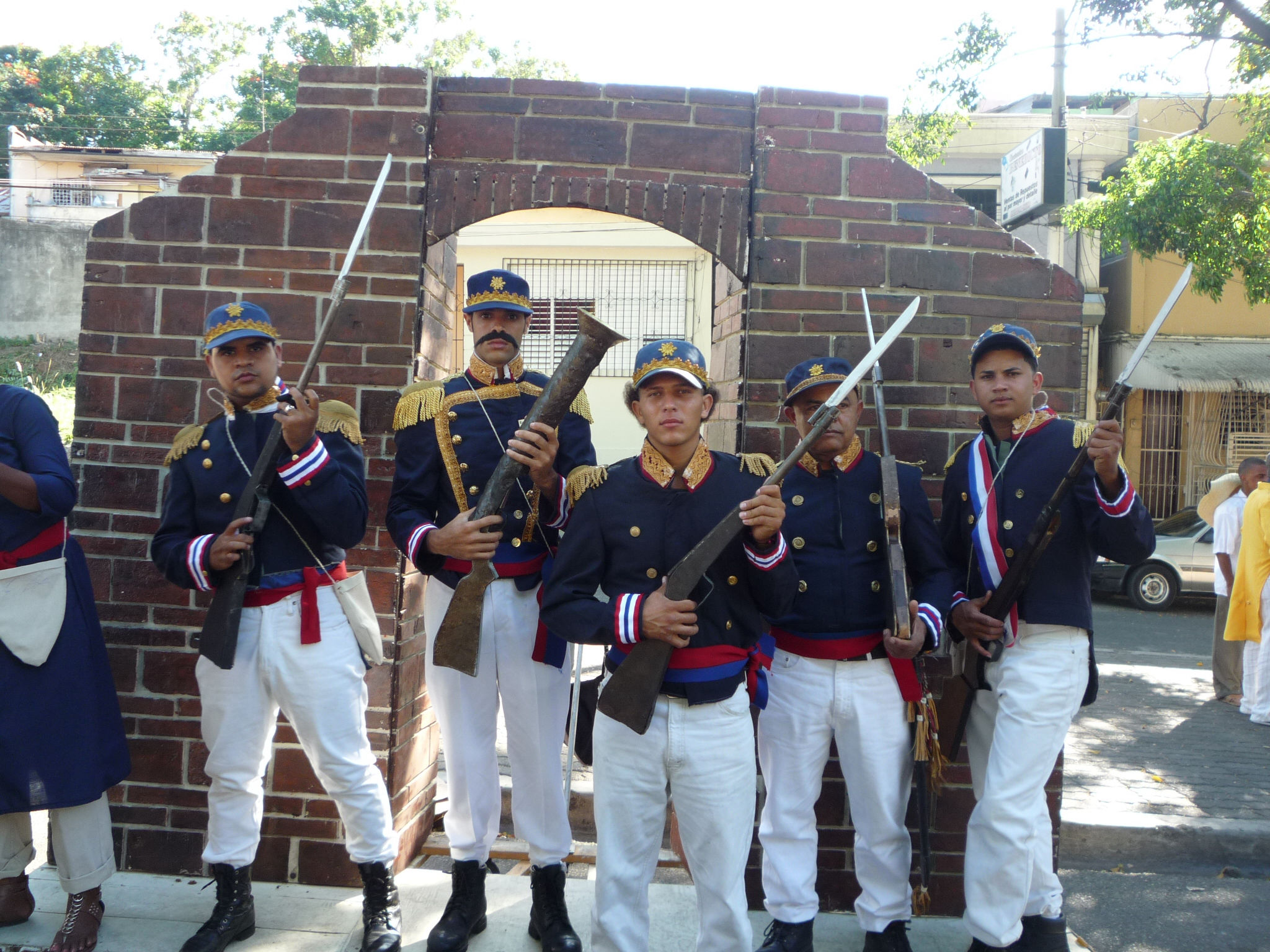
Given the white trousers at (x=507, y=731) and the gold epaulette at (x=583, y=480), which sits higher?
the gold epaulette at (x=583, y=480)

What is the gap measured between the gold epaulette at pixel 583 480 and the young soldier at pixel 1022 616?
134cm

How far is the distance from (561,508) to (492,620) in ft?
1.50

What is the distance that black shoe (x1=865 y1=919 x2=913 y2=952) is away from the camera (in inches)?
131

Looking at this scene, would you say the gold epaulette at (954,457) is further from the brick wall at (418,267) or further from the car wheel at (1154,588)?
the car wheel at (1154,588)

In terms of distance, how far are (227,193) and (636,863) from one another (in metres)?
3.02

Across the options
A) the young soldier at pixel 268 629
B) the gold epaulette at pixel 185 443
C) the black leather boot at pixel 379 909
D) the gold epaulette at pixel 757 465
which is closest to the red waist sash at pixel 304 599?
the young soldier at pixel 268 629

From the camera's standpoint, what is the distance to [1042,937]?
134 inches

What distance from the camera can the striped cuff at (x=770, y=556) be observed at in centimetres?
289

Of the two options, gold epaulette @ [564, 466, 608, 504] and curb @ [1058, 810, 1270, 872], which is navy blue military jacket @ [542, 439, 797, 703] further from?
curb @ [1058, 810, 1270, 872]

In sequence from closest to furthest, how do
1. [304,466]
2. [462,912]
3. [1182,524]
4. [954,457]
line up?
[304,466] → [462,912] → [954,457] → [1182,524]

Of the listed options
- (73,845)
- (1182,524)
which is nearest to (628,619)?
(73,845)

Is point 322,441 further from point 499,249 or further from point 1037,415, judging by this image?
point 499,249

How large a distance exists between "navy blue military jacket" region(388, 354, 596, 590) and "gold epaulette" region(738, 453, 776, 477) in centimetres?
57

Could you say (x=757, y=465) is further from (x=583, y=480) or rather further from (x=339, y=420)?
(x=339, y=420)
